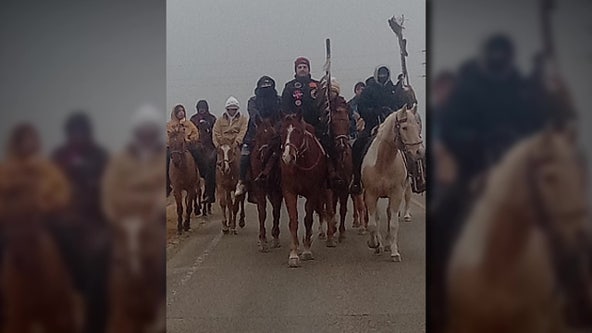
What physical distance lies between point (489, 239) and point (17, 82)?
1.98 meters

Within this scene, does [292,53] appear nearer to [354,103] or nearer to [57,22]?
[354,103]

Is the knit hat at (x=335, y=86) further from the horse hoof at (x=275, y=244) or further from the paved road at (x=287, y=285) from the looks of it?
the horse hoof at (x=275, y=244)

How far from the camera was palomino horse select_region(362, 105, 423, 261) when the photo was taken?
2.56m

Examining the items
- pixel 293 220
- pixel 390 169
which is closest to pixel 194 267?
pixel 293 220

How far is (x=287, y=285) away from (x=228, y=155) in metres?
0.57

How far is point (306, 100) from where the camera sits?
102 inches

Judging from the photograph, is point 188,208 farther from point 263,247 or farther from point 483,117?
point 483,117

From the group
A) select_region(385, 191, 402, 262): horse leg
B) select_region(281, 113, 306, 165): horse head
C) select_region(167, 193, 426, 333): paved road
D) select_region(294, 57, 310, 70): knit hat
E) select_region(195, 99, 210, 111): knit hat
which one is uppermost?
select_region(294, 57, 310, 70): knit hat

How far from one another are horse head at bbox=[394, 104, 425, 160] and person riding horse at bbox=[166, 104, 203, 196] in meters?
0.80

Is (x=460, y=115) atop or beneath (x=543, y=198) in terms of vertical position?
atop

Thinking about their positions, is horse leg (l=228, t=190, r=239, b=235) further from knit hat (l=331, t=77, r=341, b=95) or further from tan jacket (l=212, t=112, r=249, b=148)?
knit hat (l=331, t=77, r=341, b=95)

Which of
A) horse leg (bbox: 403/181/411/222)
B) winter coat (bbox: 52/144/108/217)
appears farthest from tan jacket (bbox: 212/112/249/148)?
horse leg (bbox: 403/181/411/222)

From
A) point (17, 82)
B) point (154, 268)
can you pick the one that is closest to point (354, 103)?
point (154, 268)

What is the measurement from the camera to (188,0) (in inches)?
102
